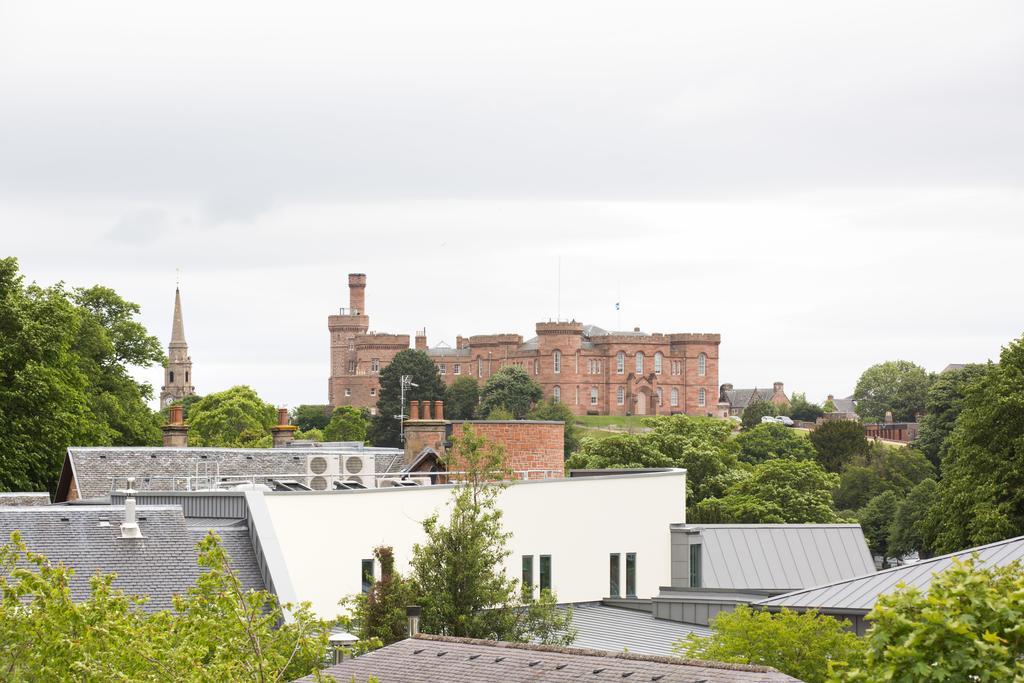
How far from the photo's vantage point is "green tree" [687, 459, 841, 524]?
277ft

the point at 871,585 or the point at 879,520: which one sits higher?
the point at 879,520

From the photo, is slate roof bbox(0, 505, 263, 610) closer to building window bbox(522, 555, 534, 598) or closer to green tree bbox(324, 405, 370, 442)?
building window bbox(522, 555, 534, 598)

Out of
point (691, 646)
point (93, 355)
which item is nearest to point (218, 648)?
point (691, 646)

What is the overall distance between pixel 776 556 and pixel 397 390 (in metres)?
124

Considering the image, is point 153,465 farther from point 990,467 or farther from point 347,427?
point 347,427

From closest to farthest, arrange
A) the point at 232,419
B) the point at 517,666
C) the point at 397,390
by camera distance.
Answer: the point at 517,666 < the point at 232,419 < the point at 397,390

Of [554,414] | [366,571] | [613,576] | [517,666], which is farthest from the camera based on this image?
[554,414]

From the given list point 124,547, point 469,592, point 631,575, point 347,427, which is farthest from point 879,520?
point 469,592

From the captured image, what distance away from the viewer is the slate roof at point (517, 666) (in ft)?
62.1

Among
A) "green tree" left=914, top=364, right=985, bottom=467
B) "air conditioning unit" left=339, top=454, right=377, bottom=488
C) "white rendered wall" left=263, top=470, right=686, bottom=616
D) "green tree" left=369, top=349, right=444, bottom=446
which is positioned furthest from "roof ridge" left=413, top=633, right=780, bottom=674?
"green tree" left=369, top=349, right=444, bottom=446

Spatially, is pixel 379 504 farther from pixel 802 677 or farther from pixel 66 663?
pixel 66 663

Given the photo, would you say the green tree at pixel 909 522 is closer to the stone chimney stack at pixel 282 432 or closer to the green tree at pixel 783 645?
the stone chimney stack at pixel 282 432

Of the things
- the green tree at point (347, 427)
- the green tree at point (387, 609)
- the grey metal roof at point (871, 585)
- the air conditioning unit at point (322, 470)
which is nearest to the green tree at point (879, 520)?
the green tree at point (347, 427)

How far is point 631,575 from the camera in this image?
45.8 meters
